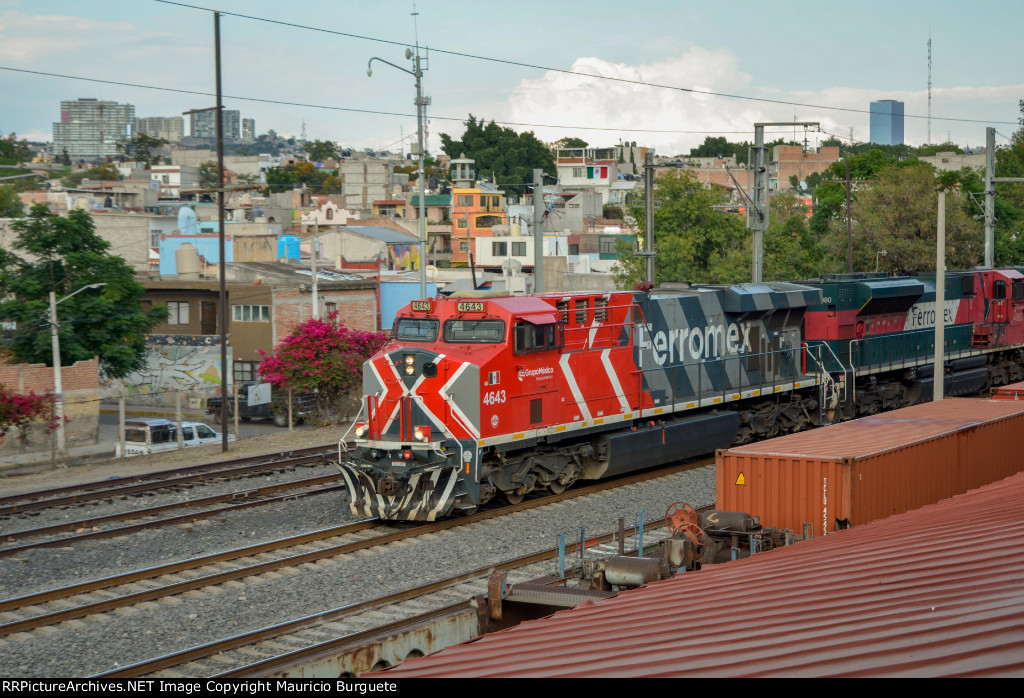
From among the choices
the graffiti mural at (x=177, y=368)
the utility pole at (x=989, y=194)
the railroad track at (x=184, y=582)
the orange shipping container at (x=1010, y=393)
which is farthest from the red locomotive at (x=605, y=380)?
the graffiti mural at (x=177, y=368)

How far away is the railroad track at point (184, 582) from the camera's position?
11945mm

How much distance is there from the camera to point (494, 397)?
16500mm

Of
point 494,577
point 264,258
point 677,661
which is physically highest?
point 264,258

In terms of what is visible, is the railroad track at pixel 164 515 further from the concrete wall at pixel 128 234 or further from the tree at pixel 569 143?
the tree at pixel 569 143

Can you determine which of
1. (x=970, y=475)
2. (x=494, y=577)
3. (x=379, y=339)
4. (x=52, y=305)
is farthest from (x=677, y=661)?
(x=52, y=305)

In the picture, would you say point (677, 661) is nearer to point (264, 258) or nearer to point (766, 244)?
point (766, 244)

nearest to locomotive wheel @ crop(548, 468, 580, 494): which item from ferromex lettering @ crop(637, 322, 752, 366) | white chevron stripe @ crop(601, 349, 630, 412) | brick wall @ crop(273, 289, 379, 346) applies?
white chevron stripe @ crop(601, 349, 630, 412)

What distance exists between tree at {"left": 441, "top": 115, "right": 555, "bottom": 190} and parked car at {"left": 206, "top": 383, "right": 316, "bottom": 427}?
304ft

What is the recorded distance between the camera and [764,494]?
13258 mm

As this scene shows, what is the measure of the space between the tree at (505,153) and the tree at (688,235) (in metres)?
78.3

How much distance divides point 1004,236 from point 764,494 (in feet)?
158

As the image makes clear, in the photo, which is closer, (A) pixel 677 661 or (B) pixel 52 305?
(A) pixel 677 661

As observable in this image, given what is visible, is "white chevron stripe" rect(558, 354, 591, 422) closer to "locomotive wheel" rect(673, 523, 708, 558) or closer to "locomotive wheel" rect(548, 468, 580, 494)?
"locomotive wheel" rect(548, 468, 580, 494)

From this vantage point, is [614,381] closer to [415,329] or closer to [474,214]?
[415,329]
